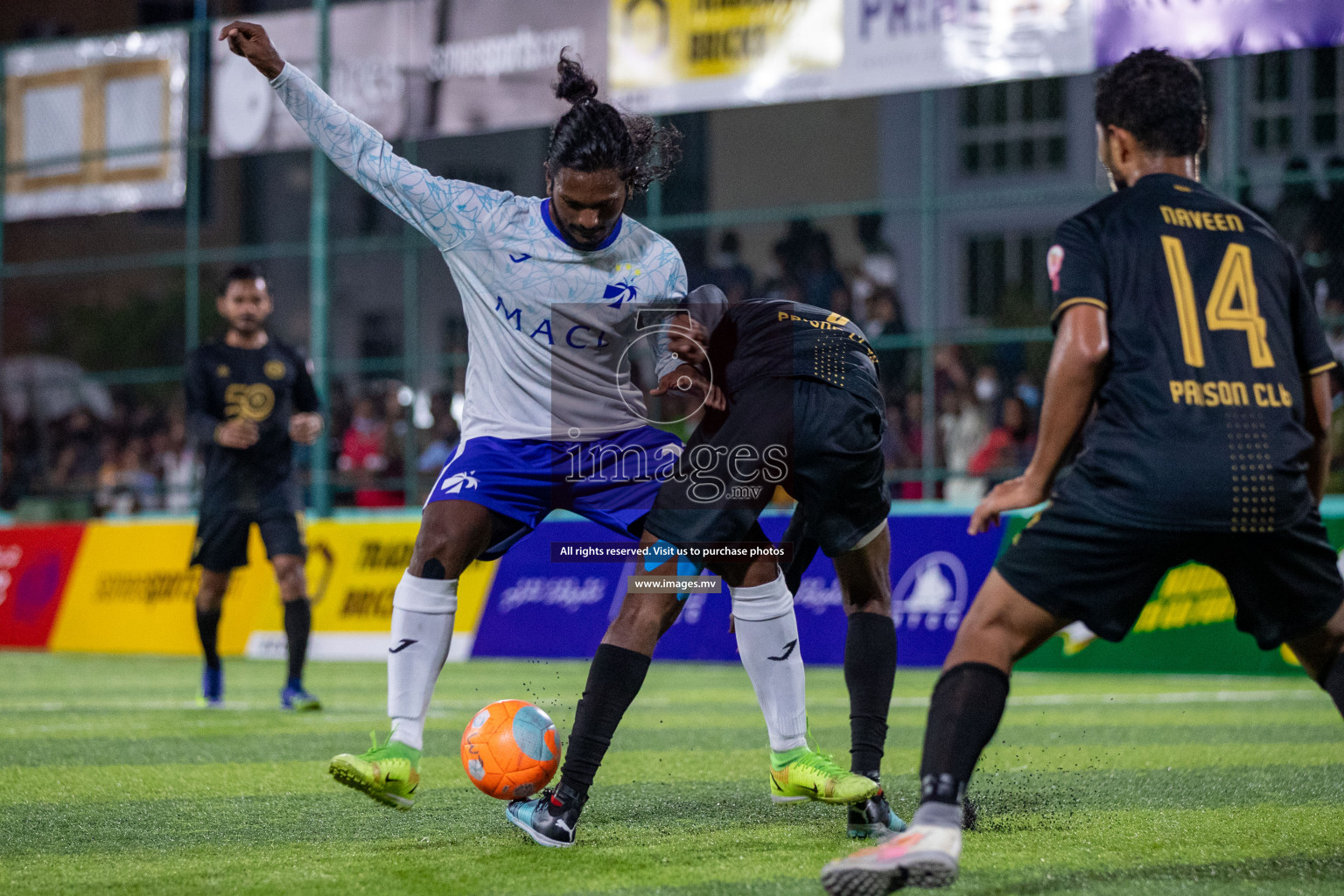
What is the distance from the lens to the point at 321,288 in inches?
599

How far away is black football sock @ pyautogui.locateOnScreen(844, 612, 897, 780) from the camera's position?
182 inches

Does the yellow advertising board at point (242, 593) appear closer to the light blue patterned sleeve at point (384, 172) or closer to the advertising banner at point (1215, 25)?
the advertising banner at point (1215, 25)

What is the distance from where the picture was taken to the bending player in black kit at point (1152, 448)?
341 centimetres

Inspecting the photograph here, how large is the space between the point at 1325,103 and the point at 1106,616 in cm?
2163

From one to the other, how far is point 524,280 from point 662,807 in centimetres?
178

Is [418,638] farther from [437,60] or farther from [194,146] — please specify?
[194,146]

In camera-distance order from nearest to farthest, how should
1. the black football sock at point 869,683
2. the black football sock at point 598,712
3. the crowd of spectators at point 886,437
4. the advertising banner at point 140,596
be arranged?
the black football sock at point 598,712 < the black football sock at point 869,683 < the crowd of spectators at point 886,437 < the advertising banner at point 140,596

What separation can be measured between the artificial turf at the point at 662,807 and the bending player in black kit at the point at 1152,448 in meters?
0.59

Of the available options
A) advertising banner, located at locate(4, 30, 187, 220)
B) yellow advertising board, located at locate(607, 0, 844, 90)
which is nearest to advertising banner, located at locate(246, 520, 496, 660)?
yellow advertising board, located at locate(607, 0, 844, 90)

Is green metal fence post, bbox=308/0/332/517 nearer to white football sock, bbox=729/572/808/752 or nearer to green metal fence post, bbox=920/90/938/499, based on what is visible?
green metal fence post, bbox=920/90/938/499

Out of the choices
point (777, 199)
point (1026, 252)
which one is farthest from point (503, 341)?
point (777, 199)

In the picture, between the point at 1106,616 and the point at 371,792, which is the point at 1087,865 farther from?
the point at 371,792

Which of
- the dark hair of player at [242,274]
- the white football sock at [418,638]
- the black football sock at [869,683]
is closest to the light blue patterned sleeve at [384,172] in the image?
the white football sock at [418,638]

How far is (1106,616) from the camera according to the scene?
348cm
